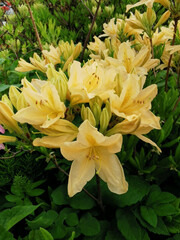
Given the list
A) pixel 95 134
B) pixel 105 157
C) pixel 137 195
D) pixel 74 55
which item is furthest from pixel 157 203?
pixel 74 55

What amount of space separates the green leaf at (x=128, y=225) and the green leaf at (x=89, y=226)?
10 centimetres

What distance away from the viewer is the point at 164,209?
100cm

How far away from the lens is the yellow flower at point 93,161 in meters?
0.70

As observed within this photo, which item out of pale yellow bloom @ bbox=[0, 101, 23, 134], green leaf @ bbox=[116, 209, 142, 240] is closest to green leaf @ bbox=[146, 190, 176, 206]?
green leaf @ bbox=[116, 209, 142, 240]

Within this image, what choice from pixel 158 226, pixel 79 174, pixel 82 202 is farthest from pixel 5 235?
pixel 158 226

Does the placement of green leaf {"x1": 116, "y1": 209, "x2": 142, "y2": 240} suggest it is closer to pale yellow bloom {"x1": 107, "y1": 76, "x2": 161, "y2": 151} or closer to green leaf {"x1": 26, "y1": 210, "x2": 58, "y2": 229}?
green leaf {"x1": 26, "y1": 210, "x2": 58, "y2": 229}

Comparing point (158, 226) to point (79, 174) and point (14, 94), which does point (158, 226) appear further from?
point (14, 94)

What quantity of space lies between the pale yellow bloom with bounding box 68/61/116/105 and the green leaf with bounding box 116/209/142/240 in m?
0.54

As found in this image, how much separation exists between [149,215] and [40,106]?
2.12 ft

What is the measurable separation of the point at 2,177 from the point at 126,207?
2.14ft

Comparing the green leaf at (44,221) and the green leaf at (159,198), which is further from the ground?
the green leaf at (44,221)

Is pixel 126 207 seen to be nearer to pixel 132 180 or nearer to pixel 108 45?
pixel 132 180

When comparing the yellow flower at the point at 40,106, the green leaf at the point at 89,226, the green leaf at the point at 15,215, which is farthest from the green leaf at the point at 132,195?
the yellow flower at the point at 40,106

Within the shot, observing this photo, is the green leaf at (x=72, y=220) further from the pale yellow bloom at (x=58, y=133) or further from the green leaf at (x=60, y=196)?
the pale yellow bloom at (x=58, y=133)
